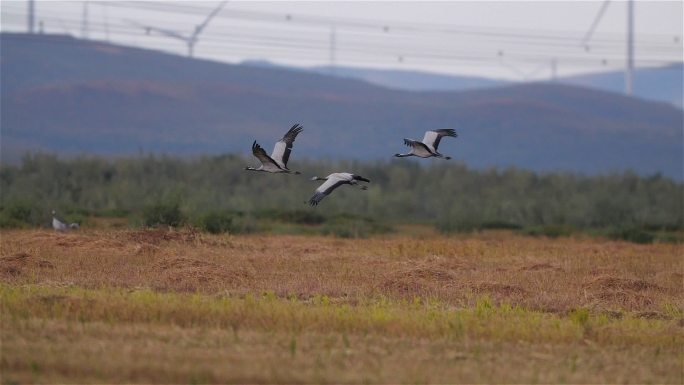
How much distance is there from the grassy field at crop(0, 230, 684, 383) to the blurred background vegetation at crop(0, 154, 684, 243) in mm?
9210

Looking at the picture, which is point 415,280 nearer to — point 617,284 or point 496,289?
point 496,289

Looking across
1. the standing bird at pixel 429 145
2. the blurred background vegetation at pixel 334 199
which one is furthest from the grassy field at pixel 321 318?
the blurred background vegetation at pixel 334 199

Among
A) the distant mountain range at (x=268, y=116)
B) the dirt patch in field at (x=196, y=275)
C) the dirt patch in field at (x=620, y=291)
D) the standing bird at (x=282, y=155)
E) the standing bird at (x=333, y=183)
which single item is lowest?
the dirt patch in field at (x=620, y=291)

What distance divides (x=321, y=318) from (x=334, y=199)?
1349 inches

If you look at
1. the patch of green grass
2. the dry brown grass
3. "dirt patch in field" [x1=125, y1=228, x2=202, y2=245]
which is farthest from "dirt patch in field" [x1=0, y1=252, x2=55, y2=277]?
"dirt patch in field" [x1=125, y1=228, x2=202, y2=245]

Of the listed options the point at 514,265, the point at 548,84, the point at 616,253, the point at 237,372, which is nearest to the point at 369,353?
the point at 237,372

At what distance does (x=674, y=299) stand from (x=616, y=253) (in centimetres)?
870

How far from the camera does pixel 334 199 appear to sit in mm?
47250

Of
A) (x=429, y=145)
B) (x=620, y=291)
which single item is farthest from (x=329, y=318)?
(x=429, y=145)

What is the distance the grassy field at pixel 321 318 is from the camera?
34.9 ft

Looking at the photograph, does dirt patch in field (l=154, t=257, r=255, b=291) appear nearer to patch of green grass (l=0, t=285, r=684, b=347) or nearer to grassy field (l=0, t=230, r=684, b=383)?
grassy field (l=0, t=230, r=684, b=383)

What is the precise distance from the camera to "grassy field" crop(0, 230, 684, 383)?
10625 millimetres

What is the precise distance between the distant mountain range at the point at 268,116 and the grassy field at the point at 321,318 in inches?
3349

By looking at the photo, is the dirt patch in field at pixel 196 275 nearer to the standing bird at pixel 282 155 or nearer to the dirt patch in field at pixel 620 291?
the standing bird at pixel 282 155
